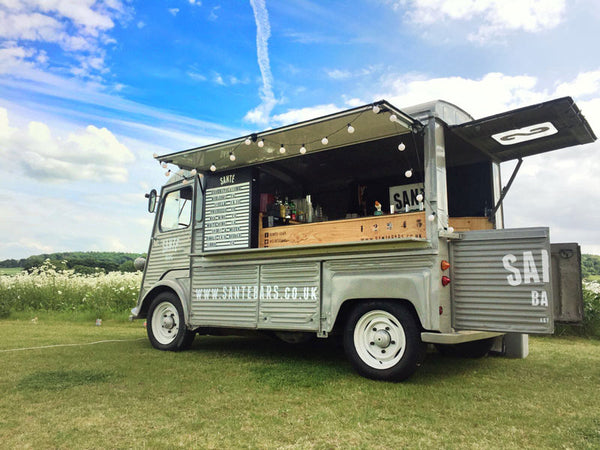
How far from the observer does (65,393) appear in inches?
162

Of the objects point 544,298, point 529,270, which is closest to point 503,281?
point 529,270

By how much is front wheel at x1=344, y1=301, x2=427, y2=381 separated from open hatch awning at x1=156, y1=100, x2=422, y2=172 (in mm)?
1900

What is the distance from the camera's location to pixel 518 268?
14.1 ft

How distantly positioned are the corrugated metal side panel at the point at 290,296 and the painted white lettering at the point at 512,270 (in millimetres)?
1944

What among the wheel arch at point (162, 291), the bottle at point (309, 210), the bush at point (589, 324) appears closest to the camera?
the wheel arch at point (162, 291)

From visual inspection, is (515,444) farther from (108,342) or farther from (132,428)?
(108,342)

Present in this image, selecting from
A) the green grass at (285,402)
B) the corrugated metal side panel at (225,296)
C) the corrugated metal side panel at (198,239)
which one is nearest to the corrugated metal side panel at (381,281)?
the green grass at (285,402)

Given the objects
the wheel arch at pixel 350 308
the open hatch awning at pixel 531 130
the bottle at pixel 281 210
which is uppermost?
the open hatch awning at pixel 531 130

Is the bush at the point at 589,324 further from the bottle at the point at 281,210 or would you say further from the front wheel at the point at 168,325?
the front wheel at the point at 168,325

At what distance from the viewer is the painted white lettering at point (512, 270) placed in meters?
4.28

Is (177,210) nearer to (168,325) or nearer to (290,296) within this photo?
(168,325)

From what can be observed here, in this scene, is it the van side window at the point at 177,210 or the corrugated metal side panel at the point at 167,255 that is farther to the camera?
the van side window at the point at 177,210

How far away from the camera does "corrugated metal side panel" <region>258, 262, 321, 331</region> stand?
5.19 m

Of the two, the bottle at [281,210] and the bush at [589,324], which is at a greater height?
the bottle at [281,210]
